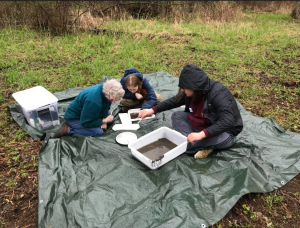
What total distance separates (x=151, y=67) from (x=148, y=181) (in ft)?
9.73

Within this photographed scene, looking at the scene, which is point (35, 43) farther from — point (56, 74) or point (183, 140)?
point (183, 140)

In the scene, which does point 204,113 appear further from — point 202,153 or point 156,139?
point 156,139

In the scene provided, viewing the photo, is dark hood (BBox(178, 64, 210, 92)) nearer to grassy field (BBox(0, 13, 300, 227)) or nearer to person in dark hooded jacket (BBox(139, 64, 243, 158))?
person in dark hooded jacket (BBox(139, 64, 243, 158))

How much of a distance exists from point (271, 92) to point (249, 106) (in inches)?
26.6

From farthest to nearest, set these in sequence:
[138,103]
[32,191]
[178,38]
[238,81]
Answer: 1. [178,38]
2. [238,81]
3. [138,103]
4. [32,191]

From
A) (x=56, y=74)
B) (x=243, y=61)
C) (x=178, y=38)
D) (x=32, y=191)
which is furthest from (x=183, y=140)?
(x=178, y=38)

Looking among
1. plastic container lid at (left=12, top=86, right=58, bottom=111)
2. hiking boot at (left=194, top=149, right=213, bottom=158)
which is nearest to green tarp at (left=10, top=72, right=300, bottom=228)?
hiking boot at (left=194, top=149, right=213, bottom=158)

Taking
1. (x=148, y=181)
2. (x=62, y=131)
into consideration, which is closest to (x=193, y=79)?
(x=148, y=181)

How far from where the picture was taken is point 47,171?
2232 mm

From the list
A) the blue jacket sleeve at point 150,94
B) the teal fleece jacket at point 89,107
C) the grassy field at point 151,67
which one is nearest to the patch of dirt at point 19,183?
the grassy field at point 151,67

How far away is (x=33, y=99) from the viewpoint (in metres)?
2.88

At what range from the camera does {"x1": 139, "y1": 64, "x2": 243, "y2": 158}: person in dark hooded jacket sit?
7.22ft

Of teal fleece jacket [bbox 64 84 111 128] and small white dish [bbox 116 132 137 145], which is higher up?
teal fleece jacket [bbox 64 84 111 128]

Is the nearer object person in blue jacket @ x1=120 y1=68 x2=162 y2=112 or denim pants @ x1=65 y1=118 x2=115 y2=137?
denim pants @ x1=65 y1=118 x2=115 y2=137
